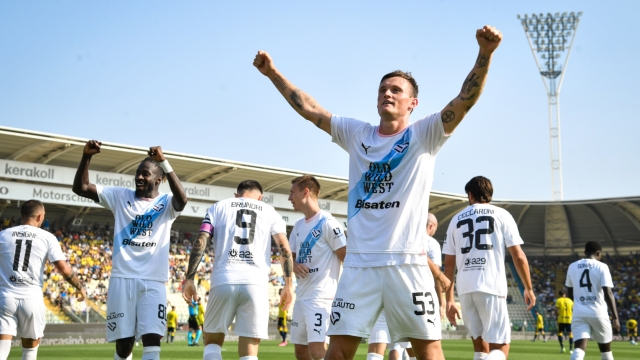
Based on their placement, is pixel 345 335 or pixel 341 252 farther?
pixel 341 252

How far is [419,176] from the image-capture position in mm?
4703

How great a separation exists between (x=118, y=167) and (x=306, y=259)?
29.3 metres

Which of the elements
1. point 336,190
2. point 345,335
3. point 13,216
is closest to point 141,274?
point 345,335

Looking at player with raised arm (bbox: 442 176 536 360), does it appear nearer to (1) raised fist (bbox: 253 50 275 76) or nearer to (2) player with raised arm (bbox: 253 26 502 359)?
(2) player with raised arm (bbox: 253 26 502 359)

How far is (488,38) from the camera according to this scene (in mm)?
4250

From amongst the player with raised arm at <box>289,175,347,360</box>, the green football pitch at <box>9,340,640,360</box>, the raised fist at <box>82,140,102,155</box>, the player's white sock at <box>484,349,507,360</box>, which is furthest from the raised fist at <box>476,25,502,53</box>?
the green football pitch at <box>9,340,640,360</box>

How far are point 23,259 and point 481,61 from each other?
6301 millimetres

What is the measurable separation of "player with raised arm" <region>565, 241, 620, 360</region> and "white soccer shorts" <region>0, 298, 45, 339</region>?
765cm

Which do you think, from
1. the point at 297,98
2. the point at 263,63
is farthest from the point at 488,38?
the point at 263,63

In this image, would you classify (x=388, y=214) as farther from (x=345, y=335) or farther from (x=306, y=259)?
(x=306, y=259)

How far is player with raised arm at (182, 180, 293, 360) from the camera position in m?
7.04

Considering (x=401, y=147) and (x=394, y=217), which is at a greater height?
(x=401, y=147)

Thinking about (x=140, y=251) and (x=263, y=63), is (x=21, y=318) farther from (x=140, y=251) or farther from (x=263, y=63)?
(x=263, y=63)

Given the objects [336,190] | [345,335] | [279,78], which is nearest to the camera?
[345,335]
